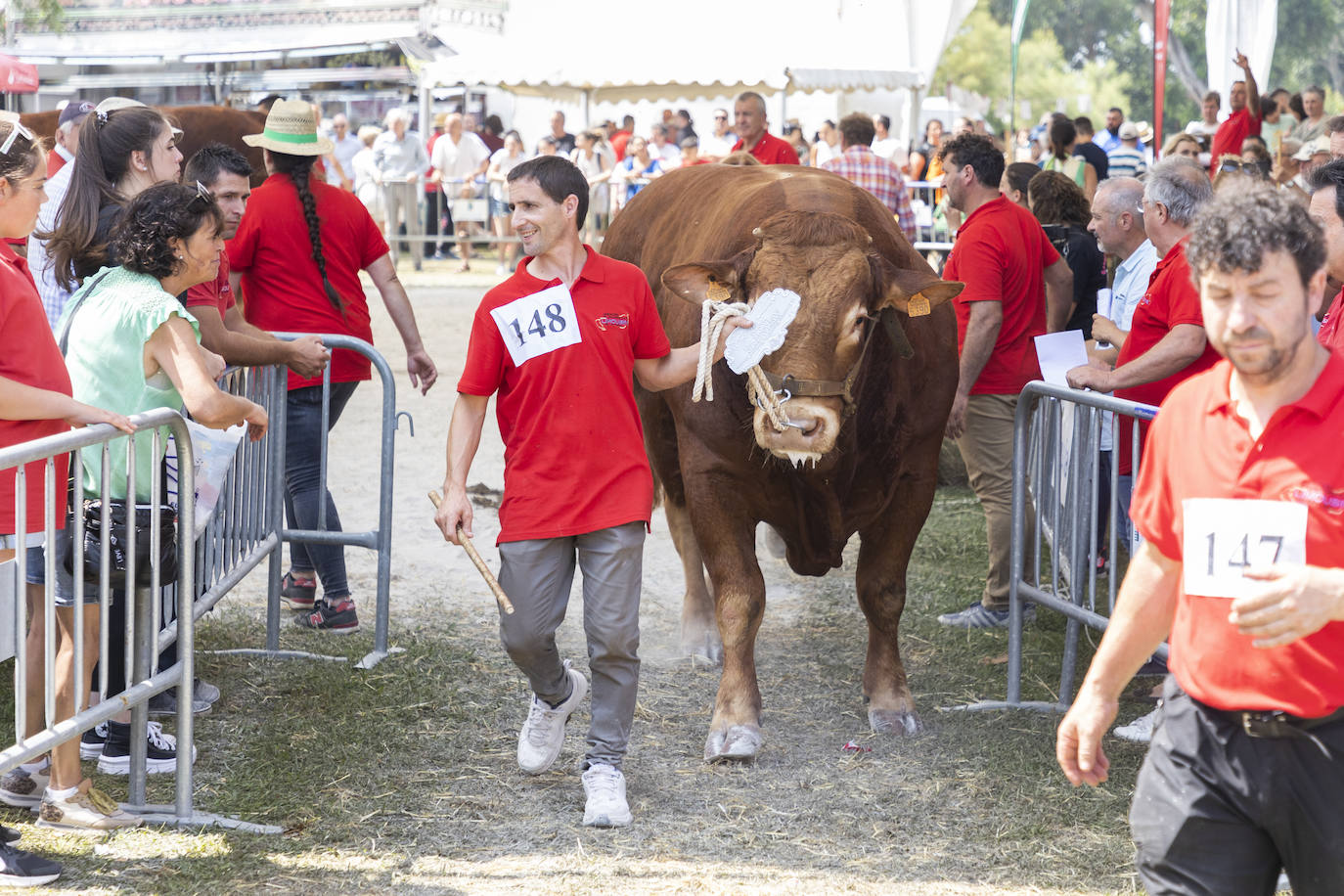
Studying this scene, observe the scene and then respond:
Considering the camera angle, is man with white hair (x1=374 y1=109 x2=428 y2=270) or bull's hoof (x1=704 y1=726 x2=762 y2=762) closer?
bull's hoof (x1=704 y1=726 x2=762 y2=762)

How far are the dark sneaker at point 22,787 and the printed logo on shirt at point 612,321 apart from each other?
2.12 m

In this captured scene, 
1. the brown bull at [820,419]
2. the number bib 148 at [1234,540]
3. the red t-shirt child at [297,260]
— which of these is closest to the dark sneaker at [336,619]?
the red t-shirt child at [297,260]

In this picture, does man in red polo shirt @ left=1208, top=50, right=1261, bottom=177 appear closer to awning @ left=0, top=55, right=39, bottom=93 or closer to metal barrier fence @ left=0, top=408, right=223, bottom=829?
metal barrier fence @ left=0, top=408, right=223, bottom=829

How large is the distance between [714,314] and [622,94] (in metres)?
17.4

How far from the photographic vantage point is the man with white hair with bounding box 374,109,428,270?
20.2 m

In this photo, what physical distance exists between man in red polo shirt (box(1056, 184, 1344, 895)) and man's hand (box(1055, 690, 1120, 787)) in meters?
0.12

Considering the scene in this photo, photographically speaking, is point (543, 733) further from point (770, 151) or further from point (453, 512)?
point (770, 151)

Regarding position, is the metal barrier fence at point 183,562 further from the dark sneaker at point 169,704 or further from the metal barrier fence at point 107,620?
the dark sneaker at point 169,704

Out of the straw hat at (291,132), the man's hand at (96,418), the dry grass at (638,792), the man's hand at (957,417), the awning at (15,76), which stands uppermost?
the awning at (15,76)

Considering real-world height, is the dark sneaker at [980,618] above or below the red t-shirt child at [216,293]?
below

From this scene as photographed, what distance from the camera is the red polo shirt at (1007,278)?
620cm

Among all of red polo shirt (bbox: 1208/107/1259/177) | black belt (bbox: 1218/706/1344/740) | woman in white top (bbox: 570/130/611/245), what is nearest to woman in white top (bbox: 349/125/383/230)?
woman in white top (bbox: 570/130/611/245)

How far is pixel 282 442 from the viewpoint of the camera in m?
5.68

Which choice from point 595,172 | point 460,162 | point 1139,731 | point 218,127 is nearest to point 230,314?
point 1139,731
